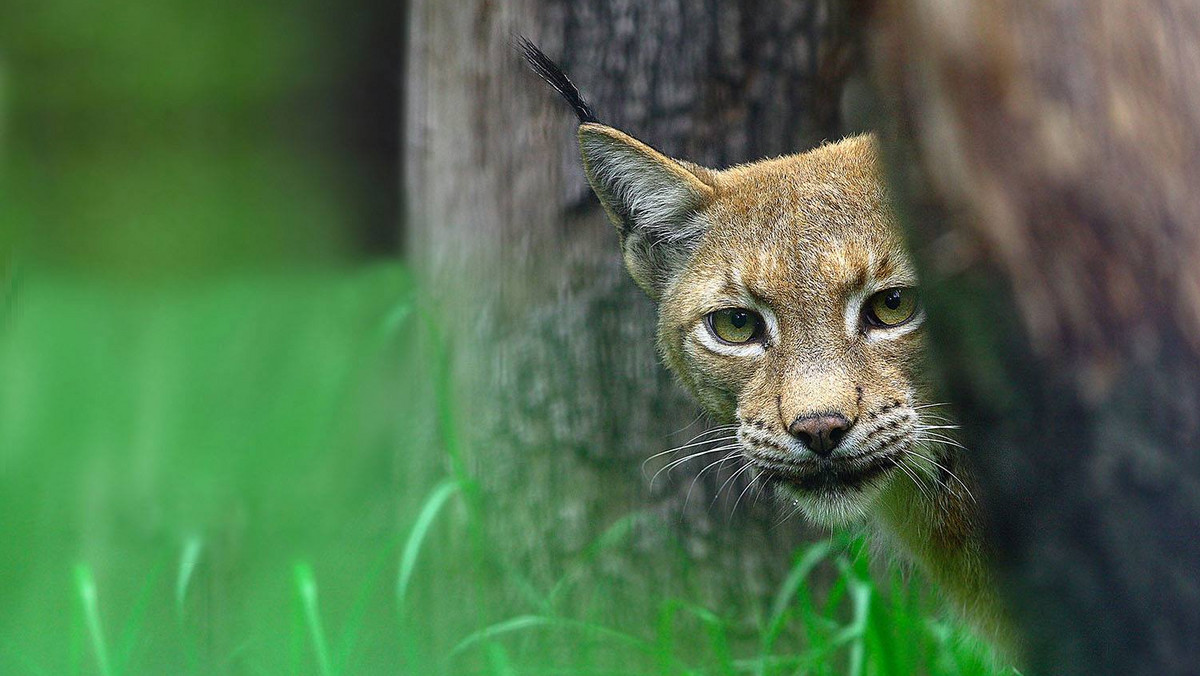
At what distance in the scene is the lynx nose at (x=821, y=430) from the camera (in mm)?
2539

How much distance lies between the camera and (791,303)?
8.96 ft

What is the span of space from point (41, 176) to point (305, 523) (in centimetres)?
407

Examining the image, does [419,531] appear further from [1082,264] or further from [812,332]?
[1082,264]

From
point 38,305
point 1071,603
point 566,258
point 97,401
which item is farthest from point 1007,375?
point 38,305

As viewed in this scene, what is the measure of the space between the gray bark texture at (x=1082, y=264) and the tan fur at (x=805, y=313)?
959 millimetres

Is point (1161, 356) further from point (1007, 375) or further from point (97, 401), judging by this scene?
point (97, 401)

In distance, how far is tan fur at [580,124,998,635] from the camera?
2602mm

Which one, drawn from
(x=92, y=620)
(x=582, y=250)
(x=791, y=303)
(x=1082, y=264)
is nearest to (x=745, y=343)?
(x=791, y=303)

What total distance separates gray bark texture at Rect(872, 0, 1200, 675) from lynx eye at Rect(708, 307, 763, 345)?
126 cm

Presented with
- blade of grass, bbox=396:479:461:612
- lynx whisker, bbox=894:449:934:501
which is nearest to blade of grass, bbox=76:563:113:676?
blade of grass, bbox=396:479:461:612

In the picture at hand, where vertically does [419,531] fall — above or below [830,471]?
below

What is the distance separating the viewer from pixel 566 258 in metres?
3.53

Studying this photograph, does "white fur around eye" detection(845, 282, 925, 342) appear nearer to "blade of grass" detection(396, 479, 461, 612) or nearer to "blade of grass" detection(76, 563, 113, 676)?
"blade of grass" detection(396, 479, 461, 612)

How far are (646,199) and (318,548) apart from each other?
220 cm
